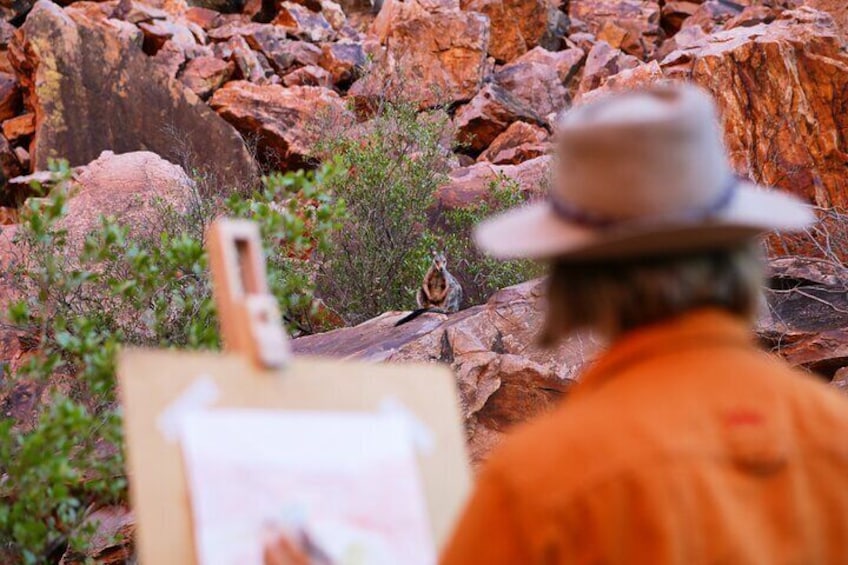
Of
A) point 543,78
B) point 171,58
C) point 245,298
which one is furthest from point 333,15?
point 245,298

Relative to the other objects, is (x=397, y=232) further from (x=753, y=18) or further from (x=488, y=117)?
(x=753, y=18)

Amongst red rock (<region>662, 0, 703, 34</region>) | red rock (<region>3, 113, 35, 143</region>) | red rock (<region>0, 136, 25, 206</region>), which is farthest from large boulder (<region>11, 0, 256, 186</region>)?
red rock (<region>662, 0, 703, 34</region>)

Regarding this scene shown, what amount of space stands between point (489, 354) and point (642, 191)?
6719 mm

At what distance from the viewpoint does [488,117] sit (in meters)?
22.9

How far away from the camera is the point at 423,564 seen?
7.84ft

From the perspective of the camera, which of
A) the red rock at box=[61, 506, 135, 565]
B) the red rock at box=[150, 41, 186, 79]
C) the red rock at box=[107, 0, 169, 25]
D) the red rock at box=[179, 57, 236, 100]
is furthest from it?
the red rock at box=[107, 0, 169, 25]

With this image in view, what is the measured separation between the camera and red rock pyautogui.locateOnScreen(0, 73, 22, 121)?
21697 millimetres

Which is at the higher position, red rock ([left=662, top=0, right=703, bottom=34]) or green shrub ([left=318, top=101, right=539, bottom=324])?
green shrub ([left=318, top=101, right=539, bottom=324])

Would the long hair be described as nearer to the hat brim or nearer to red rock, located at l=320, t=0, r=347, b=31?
the hat brim

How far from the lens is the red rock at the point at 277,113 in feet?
66.1

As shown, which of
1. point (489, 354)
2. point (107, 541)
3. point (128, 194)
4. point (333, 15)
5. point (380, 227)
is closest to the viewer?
point (107, 541)

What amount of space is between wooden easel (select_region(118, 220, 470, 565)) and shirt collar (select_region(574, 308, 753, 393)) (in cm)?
80

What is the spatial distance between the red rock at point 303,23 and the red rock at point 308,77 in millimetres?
2399

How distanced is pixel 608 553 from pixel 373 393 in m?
0.97
